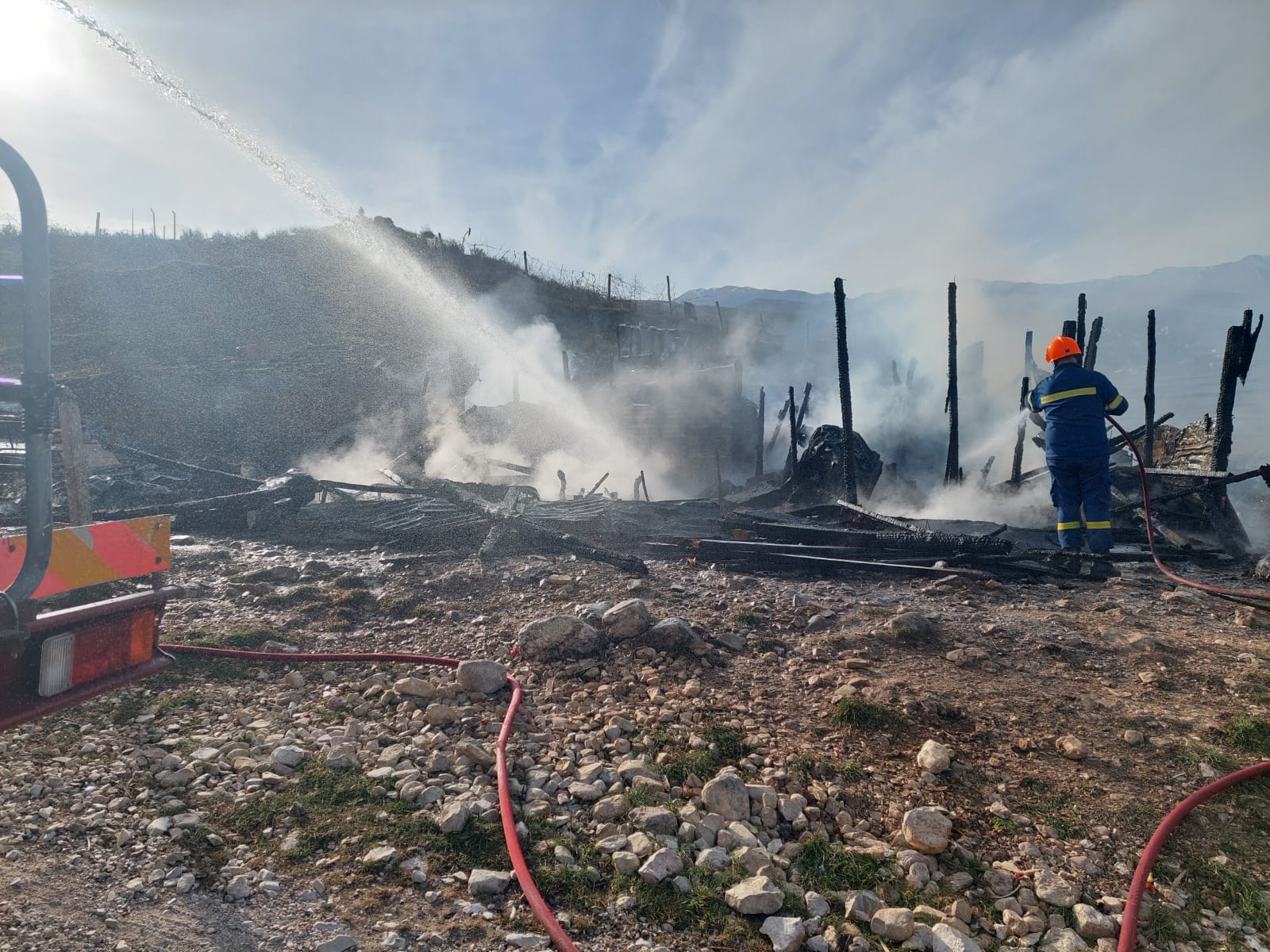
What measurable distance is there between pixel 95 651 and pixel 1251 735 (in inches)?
208

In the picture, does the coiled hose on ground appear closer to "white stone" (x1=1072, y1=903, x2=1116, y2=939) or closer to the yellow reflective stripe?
"white stone" (x1=1072, y1=903, x2=1116, y2=939)

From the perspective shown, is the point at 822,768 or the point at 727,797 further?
the point at 822,768

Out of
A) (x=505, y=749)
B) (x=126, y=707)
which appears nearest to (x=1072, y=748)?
(x=505, y=749)

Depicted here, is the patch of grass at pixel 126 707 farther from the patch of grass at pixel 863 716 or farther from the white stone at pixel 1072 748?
the white stone at pixel 1072 748

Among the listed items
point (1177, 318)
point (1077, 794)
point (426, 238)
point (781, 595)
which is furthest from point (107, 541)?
point (1177, 318)

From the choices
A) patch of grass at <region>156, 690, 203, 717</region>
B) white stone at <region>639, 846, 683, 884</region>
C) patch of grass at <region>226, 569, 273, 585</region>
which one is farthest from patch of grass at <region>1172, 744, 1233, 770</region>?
patch of grass at <region>226, 569, 273, 585</region>

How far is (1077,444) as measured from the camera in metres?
6.55

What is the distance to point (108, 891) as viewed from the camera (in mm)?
2189

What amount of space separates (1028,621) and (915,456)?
65.0 feet

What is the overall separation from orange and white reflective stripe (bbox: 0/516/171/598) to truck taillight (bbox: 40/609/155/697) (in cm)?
17

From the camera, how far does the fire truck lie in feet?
6.06

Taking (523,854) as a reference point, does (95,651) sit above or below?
above

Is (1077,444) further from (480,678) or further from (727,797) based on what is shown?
(480,678)

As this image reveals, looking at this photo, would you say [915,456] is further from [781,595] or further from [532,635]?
[532,635]
